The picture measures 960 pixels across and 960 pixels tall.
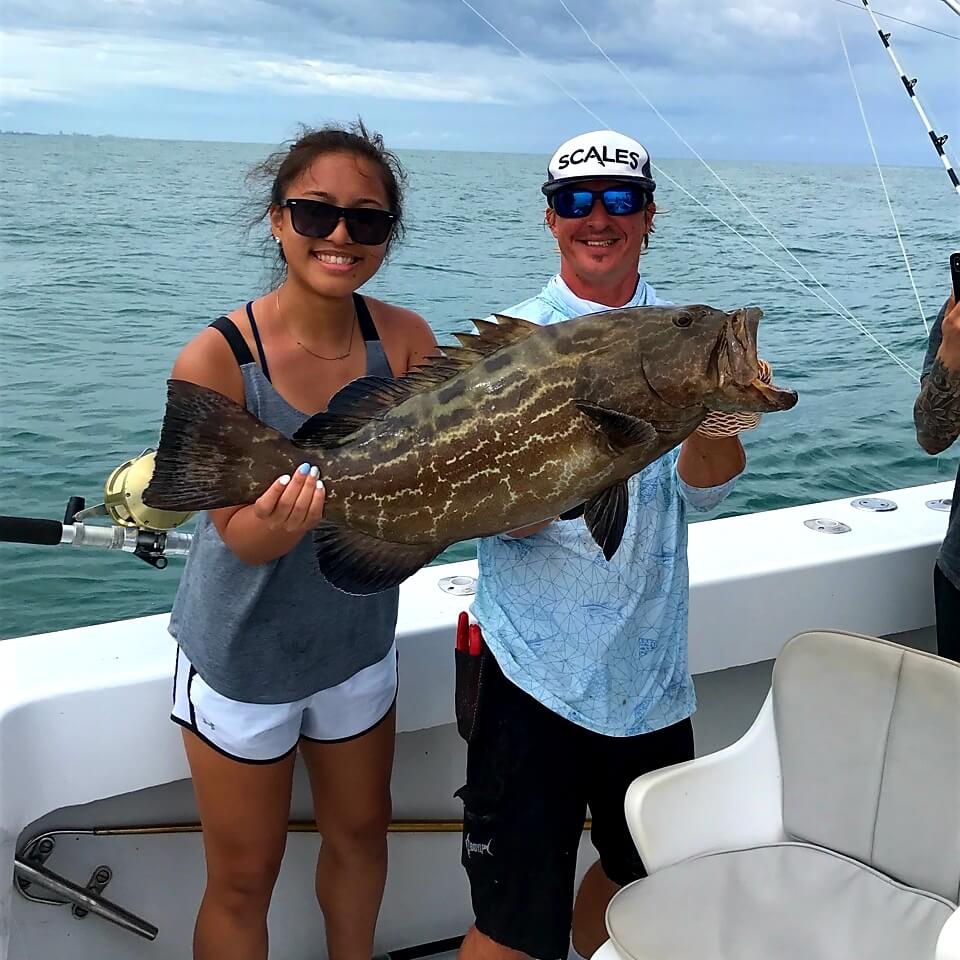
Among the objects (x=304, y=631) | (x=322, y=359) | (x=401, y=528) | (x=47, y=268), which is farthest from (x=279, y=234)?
(x=47, y=268)

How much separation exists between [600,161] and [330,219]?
63 centimetres

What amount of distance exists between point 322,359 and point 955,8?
266 centimetres

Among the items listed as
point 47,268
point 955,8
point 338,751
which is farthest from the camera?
point 47,268

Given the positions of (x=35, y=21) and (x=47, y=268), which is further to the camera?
(x=35, y=21)

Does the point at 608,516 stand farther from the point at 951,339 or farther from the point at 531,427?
the point at 951,339

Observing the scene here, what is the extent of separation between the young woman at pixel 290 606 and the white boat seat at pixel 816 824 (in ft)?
2.17

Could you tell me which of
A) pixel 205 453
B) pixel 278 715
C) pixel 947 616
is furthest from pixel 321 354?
pixel 947 616

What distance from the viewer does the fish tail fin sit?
1.70 m

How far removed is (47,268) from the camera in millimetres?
16828

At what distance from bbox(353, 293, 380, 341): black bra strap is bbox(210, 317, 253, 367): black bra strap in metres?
0.27

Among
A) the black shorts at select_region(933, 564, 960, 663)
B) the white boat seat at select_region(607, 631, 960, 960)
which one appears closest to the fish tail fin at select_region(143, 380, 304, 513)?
the white boat seat at select_region(607, 631, 960, 960)

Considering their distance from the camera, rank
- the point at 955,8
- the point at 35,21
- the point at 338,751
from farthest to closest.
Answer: the point at 35,21 < the point at 955,8 < the point at 338,751

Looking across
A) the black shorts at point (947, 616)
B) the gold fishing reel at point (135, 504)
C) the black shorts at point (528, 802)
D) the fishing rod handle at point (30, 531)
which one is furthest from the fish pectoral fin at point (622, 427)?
the black shorts at point (947, 616)

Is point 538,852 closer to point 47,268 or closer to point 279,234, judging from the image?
point 279,234
